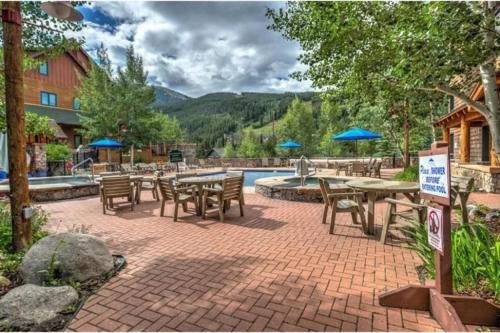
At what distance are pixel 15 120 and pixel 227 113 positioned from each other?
93.6 metres

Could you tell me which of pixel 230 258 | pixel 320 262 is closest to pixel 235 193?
pixel 230 258

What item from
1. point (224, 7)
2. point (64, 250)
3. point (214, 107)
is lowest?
point (64, 250)

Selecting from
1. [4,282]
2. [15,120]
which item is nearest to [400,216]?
[4,282]

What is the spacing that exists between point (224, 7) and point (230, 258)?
5.90m

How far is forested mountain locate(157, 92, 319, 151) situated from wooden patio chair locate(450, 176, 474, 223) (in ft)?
166

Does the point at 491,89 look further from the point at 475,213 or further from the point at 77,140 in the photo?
the point at 77,140

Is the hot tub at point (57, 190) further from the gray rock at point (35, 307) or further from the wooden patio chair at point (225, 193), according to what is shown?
the gray rock at point (35, 307)

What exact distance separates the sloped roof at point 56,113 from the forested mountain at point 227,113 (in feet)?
102

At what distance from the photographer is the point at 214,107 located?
4375 inches

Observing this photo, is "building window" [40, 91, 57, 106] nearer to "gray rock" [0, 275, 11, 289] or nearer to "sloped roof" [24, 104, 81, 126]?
"sloped roof" [24, 104, 81, 126]

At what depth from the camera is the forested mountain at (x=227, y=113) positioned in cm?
6988

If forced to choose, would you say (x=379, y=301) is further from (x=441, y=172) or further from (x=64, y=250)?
(x=64, y=250)

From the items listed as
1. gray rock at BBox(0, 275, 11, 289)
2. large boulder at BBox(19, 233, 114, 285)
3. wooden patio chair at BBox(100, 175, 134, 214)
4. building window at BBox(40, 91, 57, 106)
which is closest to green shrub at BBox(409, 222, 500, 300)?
large boulder at BBox(19, 233, 114, 285)

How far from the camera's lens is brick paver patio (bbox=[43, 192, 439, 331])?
94.7 inches
